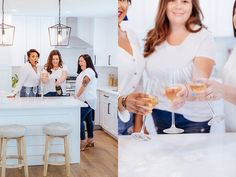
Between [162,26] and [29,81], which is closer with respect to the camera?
[162,26]

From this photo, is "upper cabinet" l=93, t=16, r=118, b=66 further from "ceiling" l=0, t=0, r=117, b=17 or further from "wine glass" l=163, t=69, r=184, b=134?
"wine glass" l=163, t=69, r=184, b=134

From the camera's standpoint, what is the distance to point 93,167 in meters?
5.21

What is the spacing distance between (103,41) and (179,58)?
5.68 m

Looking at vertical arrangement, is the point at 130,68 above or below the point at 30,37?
below

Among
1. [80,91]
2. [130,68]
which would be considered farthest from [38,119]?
[130,68]

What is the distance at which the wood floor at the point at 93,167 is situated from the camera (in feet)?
15.9

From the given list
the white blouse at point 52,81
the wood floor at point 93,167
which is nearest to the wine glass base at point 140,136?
the wood floor at point 93,167

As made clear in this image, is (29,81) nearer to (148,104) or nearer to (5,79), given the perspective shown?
(5,79)

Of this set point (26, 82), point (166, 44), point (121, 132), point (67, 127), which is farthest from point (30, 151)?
point (166, 44)

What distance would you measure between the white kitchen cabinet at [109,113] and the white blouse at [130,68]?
4119mm

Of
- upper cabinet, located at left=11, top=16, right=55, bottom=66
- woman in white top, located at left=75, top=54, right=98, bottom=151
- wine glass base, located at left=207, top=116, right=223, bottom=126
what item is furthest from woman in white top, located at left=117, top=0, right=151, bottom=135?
upper cabinet, located at left=11, top=16, right=55, bottom=66

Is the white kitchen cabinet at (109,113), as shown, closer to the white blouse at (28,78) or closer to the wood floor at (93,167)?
the wood floor at (93,167)

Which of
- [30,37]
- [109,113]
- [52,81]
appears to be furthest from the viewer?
[30,37]

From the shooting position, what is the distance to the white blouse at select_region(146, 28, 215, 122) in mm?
2496
